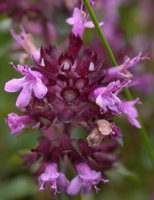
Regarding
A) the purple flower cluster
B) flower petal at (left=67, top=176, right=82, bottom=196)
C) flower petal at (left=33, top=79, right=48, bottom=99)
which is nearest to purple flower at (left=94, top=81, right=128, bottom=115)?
the purple flower cluster

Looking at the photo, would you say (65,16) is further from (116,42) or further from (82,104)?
(82,104)

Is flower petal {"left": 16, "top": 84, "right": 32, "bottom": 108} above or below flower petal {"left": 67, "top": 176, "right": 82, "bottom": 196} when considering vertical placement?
above

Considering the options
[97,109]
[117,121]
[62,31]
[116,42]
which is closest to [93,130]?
[97,109]

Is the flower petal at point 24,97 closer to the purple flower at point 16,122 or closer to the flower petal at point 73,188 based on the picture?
the purple flower at point 16,122

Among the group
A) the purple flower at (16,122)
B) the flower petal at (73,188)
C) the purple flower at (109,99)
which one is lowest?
the flower petal at (73,188)

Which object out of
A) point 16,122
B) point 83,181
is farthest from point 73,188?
point 16,122

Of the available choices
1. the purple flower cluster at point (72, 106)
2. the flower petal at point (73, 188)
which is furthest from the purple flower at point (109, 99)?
the flower petal at point (73, 188)

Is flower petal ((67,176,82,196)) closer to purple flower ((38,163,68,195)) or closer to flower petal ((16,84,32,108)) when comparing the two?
purple flower ((38,163,68,195))
